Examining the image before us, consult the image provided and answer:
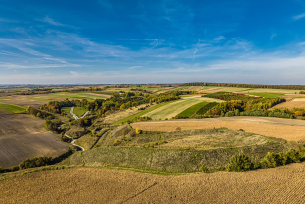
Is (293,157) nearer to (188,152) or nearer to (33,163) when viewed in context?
(188,152)

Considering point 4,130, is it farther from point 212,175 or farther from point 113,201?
point 212,175

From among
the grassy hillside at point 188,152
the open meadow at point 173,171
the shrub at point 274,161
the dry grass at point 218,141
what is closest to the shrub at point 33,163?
the open meadow at point 173,171

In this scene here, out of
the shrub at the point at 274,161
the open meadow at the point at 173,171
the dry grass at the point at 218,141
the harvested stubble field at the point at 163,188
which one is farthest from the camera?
the dry grass at the point at 218,141

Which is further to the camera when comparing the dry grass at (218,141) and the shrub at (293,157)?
the dry grass at (218,141)

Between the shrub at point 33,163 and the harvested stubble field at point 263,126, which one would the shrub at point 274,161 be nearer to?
the harvested stubble field at point 263,126

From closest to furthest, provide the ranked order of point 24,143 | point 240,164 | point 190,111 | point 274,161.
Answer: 1. point 274,161
2. point 240,164
3. point 24,143
4. point 190,111

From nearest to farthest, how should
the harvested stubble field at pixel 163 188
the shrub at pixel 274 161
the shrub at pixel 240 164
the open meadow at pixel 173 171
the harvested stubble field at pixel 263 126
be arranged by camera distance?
the harvested stubble field at pixel 163 188 → the open meadow at pixel 173 171 → the shrub at pixel 274 161 → the shrub at pixel 240 164 → the harvested stubble field at pixel 263 126

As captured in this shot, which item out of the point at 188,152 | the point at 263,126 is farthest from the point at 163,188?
the point at 263,126
